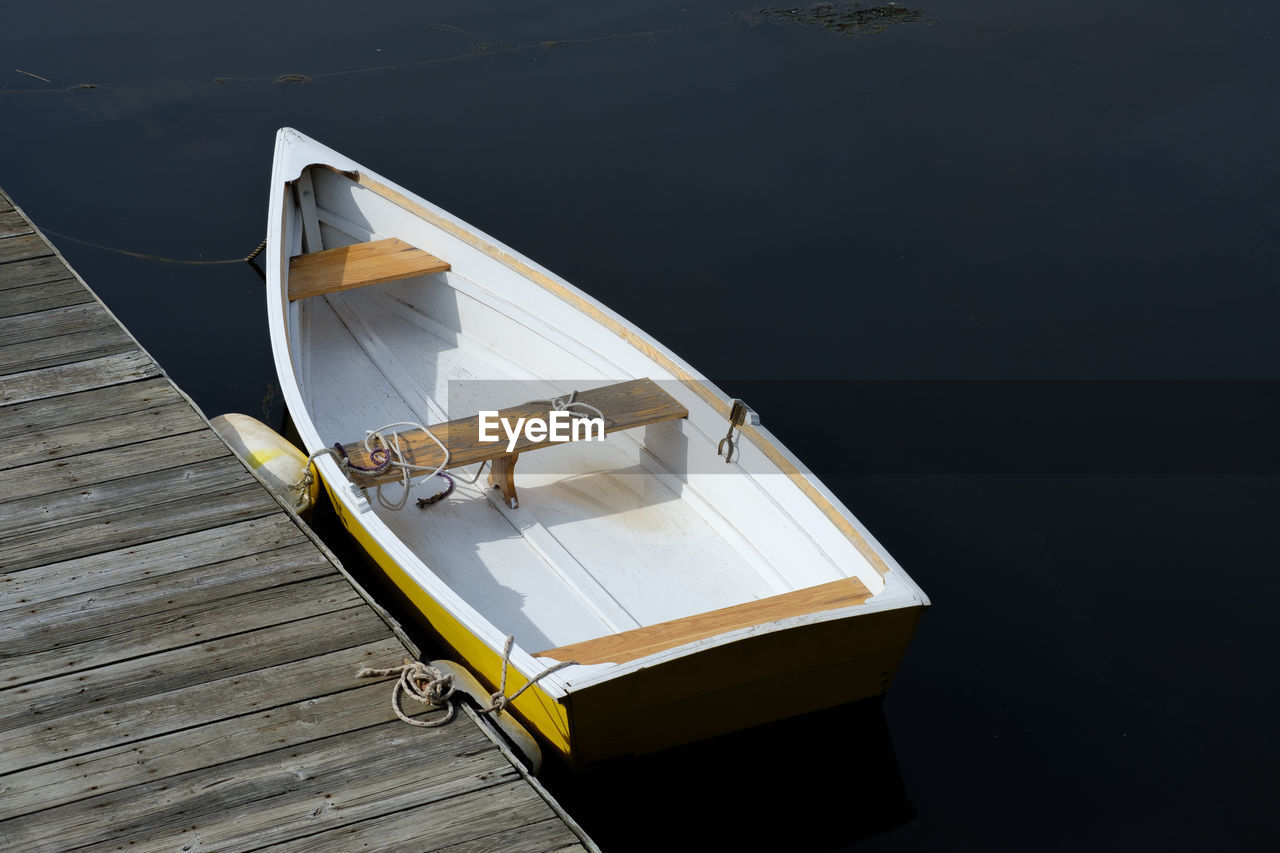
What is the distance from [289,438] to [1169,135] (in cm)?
622

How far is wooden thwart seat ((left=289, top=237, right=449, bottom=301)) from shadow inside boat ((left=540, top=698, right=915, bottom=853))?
8.87 ft

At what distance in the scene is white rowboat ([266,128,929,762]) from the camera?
382 centimetres

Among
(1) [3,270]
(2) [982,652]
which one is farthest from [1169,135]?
(1) [3,270]

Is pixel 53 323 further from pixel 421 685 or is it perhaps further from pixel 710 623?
pixel 710 623

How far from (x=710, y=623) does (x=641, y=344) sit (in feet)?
4.78

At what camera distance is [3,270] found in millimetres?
5371

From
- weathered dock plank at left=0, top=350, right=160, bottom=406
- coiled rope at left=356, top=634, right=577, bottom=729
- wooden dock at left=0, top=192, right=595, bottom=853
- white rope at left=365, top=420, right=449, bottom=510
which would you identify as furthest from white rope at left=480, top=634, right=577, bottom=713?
weathered dock plank at left=0, top=350, right=160, bottom=406

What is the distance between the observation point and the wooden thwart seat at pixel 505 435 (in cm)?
462

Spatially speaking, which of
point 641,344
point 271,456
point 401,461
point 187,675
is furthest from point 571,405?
point 187,675

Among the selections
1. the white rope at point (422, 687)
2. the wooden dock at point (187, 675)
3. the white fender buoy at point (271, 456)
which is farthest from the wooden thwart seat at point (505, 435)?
the white rope at point (422, 687)

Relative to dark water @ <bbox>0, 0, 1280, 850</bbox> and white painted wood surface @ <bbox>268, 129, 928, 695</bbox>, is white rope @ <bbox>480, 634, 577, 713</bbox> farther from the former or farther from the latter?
dark water @ <bbox>0, 0, 1280, 850</bbox>

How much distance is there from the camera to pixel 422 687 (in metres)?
3.46

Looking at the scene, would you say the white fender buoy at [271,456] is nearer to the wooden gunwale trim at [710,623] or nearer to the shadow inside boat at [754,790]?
the shadow inside boat at [754,790]

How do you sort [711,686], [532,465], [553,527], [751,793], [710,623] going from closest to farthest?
[711,686] < [710,623] < [751,793] < [553,527] < [532,465]
